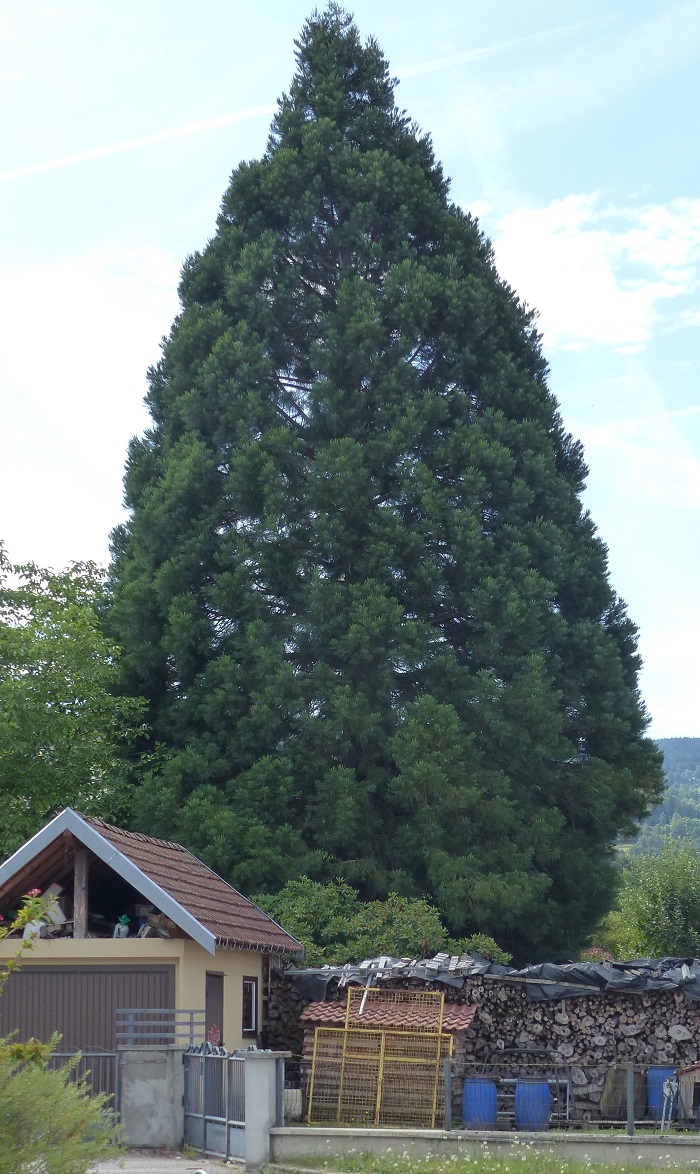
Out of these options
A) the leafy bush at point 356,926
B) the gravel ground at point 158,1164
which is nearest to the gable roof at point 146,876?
the gravel ground at point 158,1164

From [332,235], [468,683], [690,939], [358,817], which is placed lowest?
[690,939]

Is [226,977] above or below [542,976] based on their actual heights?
above

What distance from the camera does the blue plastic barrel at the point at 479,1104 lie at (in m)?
19.3

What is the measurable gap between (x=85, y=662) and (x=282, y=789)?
568cm

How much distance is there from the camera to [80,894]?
63.9ft

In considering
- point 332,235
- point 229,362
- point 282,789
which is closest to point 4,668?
point 282,789

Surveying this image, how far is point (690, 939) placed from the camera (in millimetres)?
37781

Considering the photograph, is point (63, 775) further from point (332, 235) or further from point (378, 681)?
point (332, 235)

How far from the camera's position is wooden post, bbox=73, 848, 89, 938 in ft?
63.2

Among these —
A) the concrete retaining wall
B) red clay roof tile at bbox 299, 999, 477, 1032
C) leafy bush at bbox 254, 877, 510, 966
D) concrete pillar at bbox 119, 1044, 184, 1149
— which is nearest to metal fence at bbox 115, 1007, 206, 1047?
concrete pillar at bbox 119, 1044, 184, 1149

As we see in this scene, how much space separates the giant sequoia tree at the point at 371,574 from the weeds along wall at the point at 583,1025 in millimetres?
5500

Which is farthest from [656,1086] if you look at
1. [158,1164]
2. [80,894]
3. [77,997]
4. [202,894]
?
[80,894]

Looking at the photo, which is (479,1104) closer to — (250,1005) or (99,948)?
(250,1005)

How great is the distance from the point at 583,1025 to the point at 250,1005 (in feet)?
19.0
